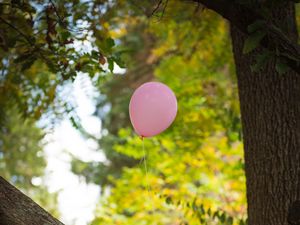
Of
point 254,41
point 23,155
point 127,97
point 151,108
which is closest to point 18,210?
point 151,108

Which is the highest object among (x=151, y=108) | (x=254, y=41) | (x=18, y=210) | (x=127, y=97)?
(x=127, y=97)

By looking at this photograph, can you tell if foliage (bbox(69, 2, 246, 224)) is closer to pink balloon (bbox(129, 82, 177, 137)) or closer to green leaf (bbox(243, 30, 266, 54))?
pink balloon (bbox(129, 82, 177, 137))

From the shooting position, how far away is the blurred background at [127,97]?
9.92ft

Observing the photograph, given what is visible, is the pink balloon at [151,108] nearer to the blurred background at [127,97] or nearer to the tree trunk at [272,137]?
the blurred background at [127,97]

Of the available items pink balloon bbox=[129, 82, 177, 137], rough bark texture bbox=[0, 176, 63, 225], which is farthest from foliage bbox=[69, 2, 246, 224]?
rough bark texture bbox=[0, 176, 63, 225]

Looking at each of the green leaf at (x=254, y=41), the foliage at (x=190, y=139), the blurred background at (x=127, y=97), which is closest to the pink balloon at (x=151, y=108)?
the blurred background at (x=127, y=97)

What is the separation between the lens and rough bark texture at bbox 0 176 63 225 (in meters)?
1.99

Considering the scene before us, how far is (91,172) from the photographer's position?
983cm

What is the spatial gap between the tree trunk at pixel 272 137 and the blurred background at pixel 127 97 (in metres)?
0.66

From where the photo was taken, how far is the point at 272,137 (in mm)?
2367

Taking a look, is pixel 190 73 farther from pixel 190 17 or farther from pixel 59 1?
pixel 59 1

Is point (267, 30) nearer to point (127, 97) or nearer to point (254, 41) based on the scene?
point (254, 41)

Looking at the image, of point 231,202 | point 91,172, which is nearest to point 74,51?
point 231,202

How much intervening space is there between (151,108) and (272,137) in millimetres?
768
